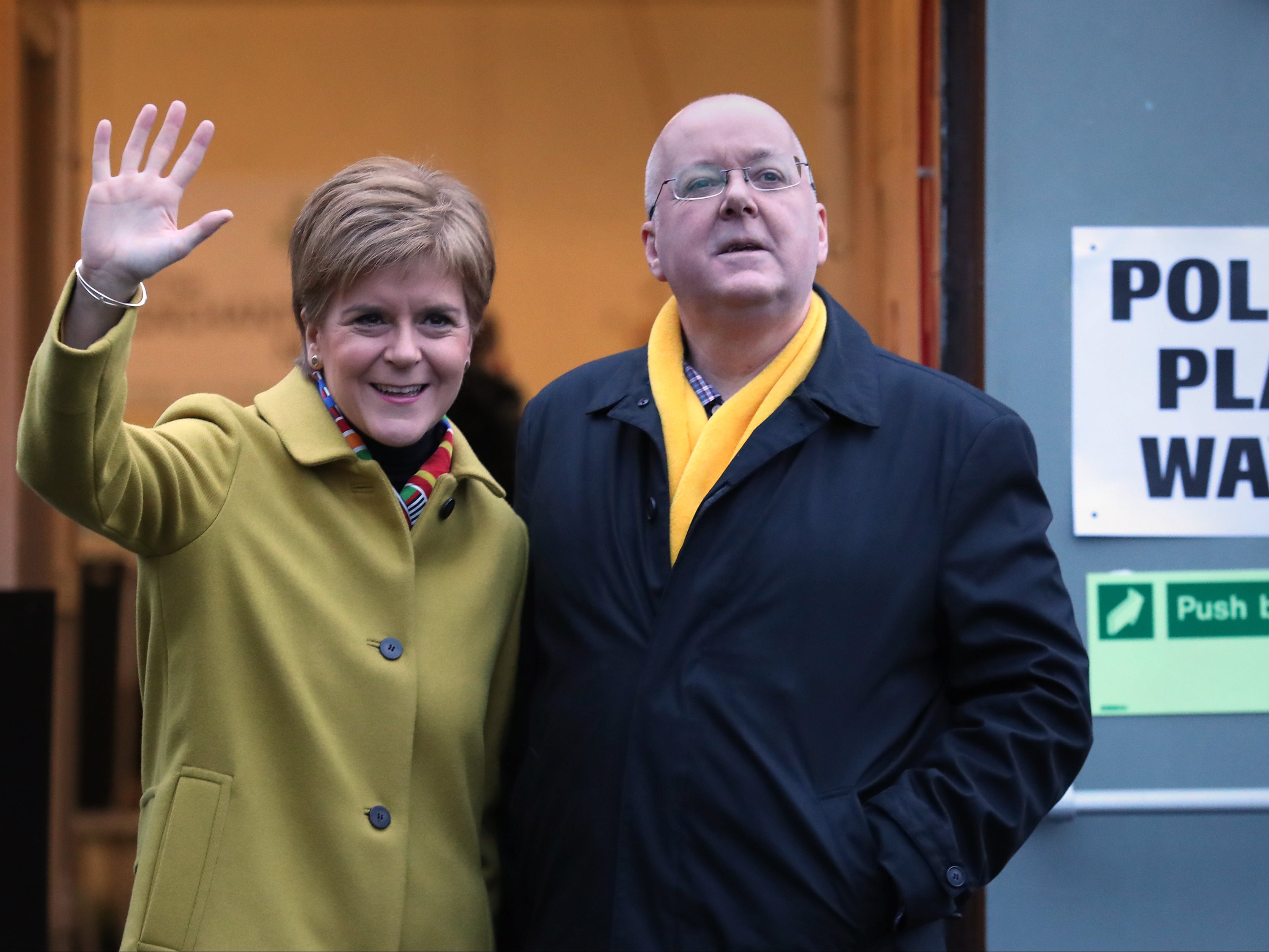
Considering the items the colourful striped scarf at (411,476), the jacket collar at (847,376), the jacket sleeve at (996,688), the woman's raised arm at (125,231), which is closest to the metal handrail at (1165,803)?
the jacket sleeve at (996,688)

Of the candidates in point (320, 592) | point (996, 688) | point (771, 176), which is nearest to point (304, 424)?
point (320, 592)

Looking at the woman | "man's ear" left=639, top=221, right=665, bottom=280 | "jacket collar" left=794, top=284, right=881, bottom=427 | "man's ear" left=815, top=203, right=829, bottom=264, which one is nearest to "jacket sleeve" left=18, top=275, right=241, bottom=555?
the woman

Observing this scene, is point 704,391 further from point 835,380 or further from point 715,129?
point 715,129

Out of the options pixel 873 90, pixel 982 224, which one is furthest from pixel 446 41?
pixel 982 224

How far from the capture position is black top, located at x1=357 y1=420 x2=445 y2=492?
2104mm

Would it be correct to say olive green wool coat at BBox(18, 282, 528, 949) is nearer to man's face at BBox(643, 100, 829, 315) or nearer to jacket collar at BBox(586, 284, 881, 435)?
jacket collar at BBox(586, 284, 881, 435)

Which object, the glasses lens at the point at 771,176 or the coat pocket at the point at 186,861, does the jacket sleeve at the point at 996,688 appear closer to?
the glasses lens at the point at 771,176

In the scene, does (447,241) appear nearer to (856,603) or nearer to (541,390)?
(541,390)

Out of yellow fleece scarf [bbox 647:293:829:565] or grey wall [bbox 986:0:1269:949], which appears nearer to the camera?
yellow fleece scarf [bbox 647:293:829:565]

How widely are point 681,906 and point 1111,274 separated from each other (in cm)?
181

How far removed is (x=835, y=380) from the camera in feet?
6.76

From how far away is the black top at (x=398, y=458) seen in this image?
2104 mm

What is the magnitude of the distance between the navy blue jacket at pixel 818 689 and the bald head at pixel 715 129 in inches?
15.5

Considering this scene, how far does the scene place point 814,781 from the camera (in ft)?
6.29
